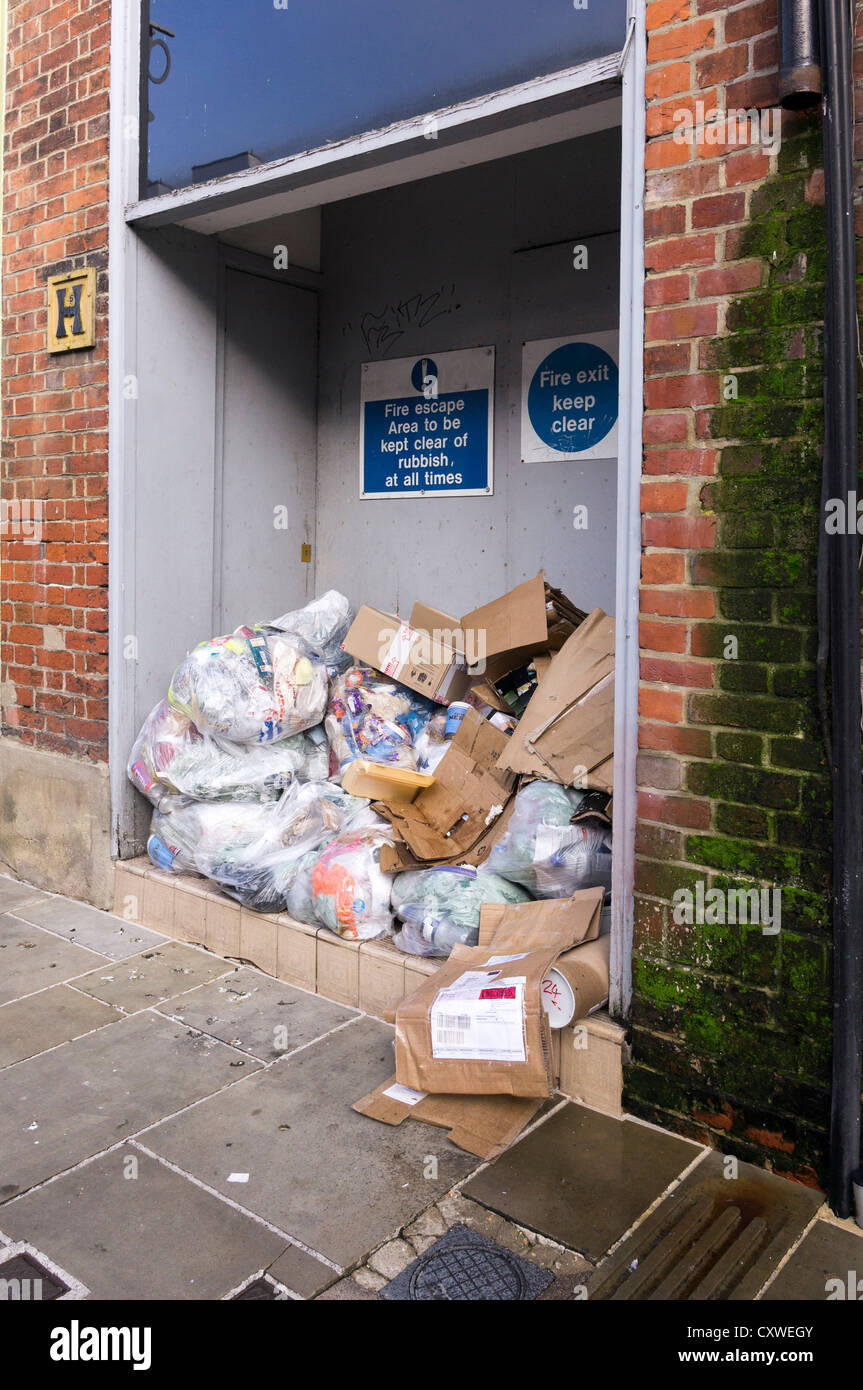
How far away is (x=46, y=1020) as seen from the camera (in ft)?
11.9

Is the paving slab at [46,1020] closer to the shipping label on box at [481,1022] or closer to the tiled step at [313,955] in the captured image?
the tiled step at [313,955]

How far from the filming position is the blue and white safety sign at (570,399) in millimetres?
4316

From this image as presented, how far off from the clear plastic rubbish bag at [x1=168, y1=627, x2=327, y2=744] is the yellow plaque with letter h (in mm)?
1490

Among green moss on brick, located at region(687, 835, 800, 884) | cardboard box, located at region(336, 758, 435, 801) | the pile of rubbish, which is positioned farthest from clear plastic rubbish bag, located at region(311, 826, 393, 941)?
green moss on brick, located at region(687, 835, 800, 884)

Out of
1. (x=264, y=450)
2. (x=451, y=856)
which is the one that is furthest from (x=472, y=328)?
(x=451, y=856)

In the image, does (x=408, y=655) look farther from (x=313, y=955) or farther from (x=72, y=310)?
(x=72, y=310)

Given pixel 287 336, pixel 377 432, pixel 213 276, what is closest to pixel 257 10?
pixel 213 276

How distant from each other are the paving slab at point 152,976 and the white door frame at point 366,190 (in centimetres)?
66

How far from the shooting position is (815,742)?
260 centimetres

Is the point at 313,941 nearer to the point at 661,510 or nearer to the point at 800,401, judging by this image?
the point at 661,510

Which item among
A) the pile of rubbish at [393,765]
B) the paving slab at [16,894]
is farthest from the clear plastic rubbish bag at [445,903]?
the paving slab at [16,894]

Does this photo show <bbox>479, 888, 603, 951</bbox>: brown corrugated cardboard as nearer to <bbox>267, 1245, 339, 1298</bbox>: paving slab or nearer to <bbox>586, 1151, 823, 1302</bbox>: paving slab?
<bbox>586, 1151, 823, 1302</bbox>: paving slab

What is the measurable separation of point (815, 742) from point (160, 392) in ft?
10.7

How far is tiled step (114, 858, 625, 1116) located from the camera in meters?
3.03
